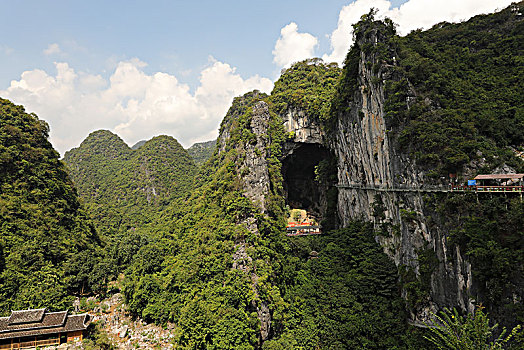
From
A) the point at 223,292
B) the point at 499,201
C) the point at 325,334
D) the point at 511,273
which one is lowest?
the point at 325,334

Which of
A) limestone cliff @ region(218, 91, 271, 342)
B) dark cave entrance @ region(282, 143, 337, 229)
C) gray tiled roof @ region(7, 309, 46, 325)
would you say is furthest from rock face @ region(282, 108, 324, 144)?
gray tiled roof @ region(7, 309, 46, 325)

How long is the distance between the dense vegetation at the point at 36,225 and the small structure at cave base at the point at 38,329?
78.0 inches

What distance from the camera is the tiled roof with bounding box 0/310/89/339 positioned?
1722 cm

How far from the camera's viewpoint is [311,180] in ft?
135

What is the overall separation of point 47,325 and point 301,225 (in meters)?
26.2

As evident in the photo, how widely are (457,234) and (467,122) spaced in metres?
7.39

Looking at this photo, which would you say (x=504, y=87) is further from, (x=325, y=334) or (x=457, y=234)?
(x=325, y=334)

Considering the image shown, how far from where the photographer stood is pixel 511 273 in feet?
37.3

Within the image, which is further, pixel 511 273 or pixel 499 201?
pixel 499 201

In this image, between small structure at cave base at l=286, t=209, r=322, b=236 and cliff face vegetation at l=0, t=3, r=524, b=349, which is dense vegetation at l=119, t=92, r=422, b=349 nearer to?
cliff face vegetation at l=0, t=3, r=524, b=349

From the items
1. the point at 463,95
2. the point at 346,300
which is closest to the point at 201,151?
the point at 346,300

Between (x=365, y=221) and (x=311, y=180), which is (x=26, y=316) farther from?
(x=311, y=180)

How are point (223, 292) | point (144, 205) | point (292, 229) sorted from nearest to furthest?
point (223, 292) < point (292, 229) < point (144, 205)

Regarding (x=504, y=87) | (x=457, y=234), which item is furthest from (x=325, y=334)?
(x=504, y=87)
